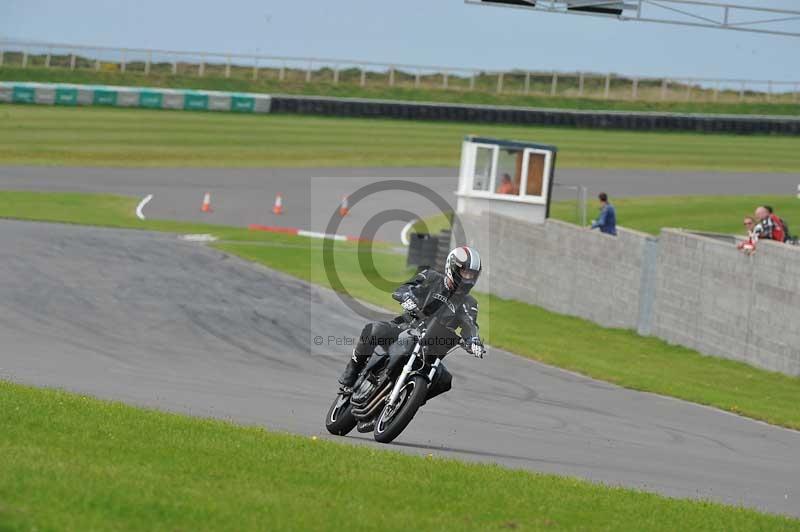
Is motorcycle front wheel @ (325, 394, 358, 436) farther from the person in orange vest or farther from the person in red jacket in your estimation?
the person in orange vest

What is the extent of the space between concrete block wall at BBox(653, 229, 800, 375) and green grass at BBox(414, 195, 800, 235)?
50.9ft

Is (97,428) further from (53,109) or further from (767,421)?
(53,109)

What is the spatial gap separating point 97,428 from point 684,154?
52.6 m

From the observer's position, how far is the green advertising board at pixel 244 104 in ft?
212

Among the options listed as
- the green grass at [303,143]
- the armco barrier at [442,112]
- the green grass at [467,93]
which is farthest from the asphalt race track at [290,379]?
the green grass at [467,93]

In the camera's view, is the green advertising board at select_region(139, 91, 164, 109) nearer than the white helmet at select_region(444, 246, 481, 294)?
No

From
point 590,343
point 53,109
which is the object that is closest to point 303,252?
point 590,343

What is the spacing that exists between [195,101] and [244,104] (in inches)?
94.3

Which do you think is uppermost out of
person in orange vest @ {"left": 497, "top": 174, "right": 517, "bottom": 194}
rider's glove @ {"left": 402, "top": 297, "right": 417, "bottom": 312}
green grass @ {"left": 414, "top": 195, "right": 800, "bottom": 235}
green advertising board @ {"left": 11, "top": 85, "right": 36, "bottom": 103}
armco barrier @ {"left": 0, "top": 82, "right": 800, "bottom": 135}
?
armco barrier @ {"left": 0, "top": 82, "right": 800, "bottom": 135}

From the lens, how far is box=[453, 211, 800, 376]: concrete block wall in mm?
20375

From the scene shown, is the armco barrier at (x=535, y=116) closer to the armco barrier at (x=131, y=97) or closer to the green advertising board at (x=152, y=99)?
the armco barrier at (x=131, y=97)

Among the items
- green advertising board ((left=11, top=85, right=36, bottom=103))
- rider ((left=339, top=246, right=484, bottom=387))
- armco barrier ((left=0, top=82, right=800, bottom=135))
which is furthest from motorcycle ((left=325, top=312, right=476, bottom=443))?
armco barrier ((left=0, top=82, right=800, bottom=135))

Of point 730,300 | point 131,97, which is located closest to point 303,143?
point 131,97

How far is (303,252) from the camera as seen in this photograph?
3228 centimetres
